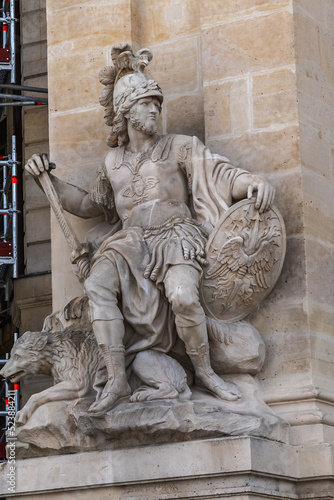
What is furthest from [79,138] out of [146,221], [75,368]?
[75,368]

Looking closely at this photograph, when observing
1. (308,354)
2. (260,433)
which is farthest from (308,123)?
(260,433)

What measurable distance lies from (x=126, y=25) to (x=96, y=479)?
3596 millimetres

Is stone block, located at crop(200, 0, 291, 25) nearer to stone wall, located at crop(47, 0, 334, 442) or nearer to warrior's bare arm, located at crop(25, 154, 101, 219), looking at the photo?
stone wall, located at crop(47, 0, 334, 442)

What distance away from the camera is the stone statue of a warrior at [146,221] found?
9.23 metres

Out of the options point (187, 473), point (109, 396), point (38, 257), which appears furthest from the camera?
point (38, 257)

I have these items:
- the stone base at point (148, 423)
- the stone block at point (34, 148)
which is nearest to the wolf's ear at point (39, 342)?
the stone base at point (148, 423)

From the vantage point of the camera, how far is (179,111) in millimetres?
10633

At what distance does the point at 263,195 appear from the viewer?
952 cm

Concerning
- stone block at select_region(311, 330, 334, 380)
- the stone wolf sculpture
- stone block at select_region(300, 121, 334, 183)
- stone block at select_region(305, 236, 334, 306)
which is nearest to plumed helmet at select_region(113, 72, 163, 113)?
stone block at select_region(300, 121, 334, 183)

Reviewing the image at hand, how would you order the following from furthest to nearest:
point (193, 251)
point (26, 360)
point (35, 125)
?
point (35, 125), point (26, 360), point (193, 251)

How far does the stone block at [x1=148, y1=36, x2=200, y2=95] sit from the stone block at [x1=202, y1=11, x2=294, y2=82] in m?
0.25

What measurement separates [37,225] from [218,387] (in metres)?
6.88

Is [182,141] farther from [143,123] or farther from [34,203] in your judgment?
[34,203]

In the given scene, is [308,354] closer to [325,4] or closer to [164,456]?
[164,456]
